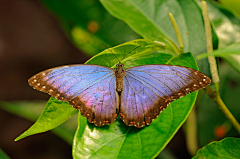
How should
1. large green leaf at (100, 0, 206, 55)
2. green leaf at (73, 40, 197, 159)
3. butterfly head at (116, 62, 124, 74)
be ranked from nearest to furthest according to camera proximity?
green leaf at (73, 40, 197, 159) → butterfly head at (116, 62, 124, 74) → large green leaf at (100, 0, 206, 55)

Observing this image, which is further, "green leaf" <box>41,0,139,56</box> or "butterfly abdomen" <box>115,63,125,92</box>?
"green leaf" <box>41,0,139,56</box>

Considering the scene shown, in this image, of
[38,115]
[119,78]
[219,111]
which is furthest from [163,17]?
[38,115]

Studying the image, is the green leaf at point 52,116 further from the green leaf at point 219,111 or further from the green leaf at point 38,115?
the green leaf at point 219,111

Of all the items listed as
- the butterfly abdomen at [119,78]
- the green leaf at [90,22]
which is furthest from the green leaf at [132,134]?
the green leaf at [90,22]

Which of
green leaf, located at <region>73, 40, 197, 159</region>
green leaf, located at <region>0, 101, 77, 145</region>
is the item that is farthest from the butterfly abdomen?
green leaf, located at <region>0, 101, 77, 145</region>

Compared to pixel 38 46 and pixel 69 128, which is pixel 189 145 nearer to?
pixel 69 128

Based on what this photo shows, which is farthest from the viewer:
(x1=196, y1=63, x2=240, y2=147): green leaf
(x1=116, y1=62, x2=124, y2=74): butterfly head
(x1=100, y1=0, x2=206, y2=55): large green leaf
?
(x1=196, y1=63, x2=240, y2=147): green leaf

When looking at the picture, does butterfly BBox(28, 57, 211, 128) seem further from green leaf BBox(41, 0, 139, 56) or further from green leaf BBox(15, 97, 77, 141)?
green leaf BBox(41, 0, 139, 56)

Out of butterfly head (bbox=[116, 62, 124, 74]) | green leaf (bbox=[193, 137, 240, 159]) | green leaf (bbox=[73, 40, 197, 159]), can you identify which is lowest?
green leaf (bbox=[193, 137, 240, 159])
